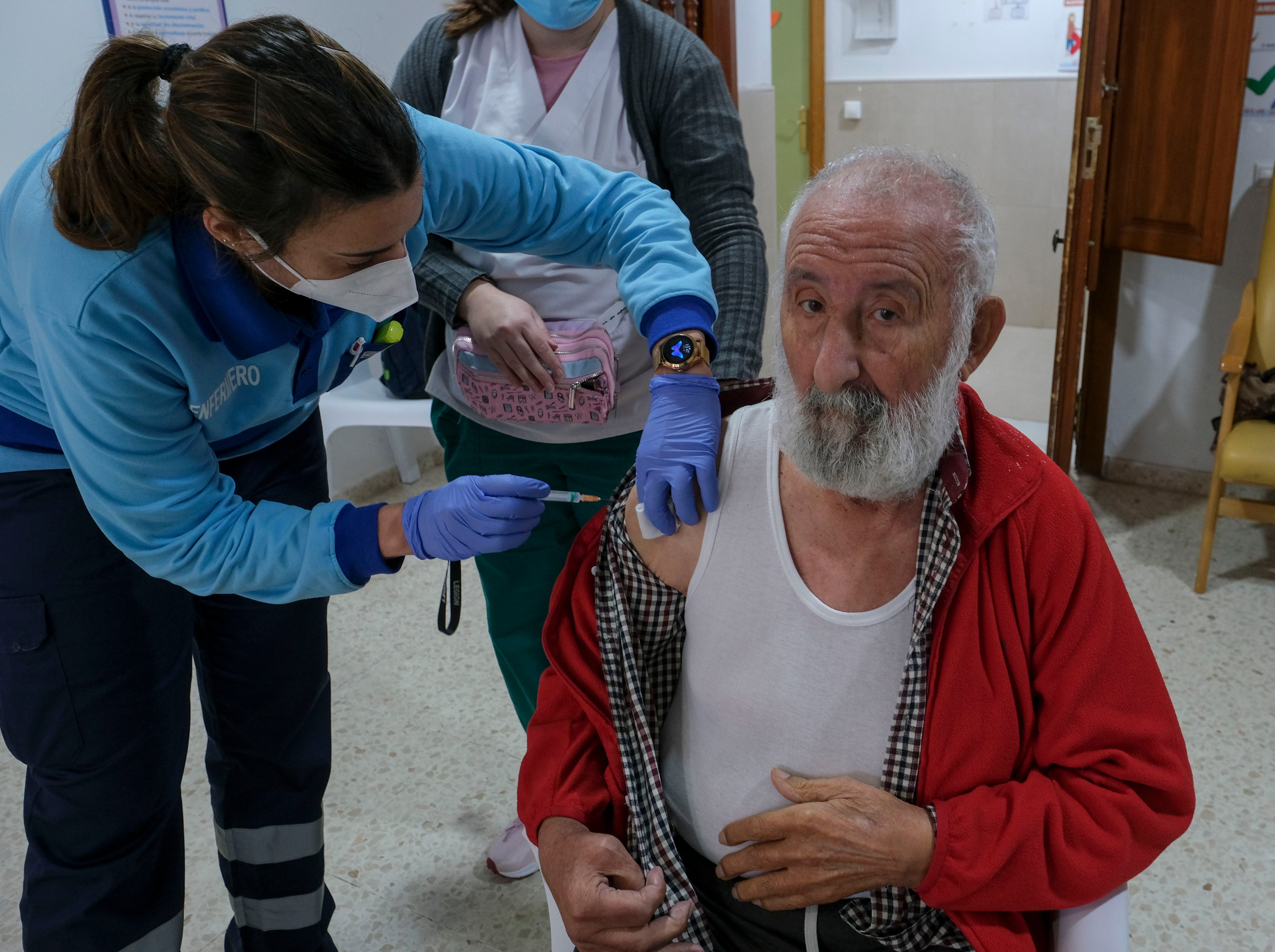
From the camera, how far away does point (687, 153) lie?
159 centimetres

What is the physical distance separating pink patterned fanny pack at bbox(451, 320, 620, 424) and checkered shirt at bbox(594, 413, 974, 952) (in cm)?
28

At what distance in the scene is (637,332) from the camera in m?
1.60

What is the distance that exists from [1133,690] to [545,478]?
950 millimetres

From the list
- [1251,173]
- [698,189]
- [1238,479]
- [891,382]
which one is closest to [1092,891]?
[891,382]

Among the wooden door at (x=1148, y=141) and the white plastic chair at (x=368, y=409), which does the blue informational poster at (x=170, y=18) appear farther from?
the wooden door at (x=1148, y=141)

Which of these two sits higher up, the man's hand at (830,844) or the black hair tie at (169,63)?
the black hair tie at (169,63)

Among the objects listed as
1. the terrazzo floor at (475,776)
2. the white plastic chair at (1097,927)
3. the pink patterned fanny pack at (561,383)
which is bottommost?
the terrazzo floor at (475,776)

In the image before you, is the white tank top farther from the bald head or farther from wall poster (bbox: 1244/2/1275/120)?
wall poster (bbox: 1244/2/1275/120)

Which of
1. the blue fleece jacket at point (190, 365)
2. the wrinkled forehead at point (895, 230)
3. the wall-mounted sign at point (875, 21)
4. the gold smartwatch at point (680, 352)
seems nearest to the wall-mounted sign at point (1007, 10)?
the wall-mounted sign at point (875, 21)

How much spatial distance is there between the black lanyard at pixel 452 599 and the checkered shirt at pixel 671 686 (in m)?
0.29

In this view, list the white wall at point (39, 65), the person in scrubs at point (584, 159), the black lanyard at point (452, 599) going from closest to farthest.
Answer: the black lanyard at point (452, 599), the person in scrubs at point (584, 159), the white wall at point (39, 65)

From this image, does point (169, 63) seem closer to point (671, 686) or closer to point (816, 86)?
point (671, 686)

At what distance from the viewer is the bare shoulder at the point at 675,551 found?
120cm

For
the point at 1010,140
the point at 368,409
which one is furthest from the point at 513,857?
the point at 1010,140
